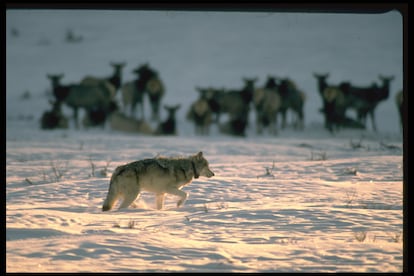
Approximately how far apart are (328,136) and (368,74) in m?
9.84

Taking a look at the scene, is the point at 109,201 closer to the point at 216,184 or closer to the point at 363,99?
the point at 216,184

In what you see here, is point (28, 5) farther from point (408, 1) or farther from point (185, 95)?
point (185, 95)

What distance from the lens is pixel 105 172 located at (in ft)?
40.7

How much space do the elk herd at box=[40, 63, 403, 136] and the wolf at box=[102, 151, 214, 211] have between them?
1234cm

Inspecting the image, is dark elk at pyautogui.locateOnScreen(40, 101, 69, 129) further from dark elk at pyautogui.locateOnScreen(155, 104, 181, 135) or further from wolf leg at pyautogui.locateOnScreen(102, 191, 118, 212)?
wolf leg at pyautogui.locateOnScreen(102, 191, 118, 212)

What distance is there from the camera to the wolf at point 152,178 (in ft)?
30.1

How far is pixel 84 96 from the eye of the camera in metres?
24.3

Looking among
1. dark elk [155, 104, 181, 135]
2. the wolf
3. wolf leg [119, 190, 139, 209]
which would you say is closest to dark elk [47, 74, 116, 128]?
dark elk [155, 104, 181, 135]

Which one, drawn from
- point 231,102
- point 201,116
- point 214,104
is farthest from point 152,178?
point 231,102

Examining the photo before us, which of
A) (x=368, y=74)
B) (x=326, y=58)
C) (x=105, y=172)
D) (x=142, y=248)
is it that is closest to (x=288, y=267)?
(x=142, y=248)

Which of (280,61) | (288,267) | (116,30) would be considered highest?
(116,30)

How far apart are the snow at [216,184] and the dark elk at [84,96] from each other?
88cm

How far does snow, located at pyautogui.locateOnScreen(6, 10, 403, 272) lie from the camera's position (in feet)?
22.1

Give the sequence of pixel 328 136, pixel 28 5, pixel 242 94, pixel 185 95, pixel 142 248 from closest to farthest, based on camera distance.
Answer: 1. pixel 28 5
2. pixel 142 248
3. pixel 328 136
4. pixel 242 94
5. pixel 185 95
